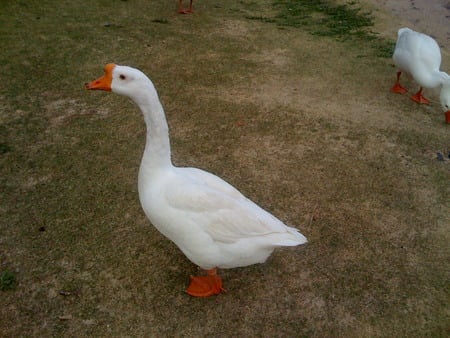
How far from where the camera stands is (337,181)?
3.88m

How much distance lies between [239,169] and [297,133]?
875 millimetres

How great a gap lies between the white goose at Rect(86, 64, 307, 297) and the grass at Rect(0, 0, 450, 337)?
445 mm

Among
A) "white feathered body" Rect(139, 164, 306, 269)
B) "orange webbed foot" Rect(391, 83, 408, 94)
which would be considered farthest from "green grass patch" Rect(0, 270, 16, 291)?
"orange webbed foot" Rect(391, 83, 408, 94)

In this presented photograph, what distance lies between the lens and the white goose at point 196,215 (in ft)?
8.40

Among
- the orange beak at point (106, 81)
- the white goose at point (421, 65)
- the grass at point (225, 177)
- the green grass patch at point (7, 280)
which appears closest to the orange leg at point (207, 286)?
the grass at point (225, 177)

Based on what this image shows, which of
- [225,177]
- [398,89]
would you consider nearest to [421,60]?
[398,89]

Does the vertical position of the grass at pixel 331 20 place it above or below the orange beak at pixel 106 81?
below

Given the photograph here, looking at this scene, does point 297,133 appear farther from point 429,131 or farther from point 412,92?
point 412,92

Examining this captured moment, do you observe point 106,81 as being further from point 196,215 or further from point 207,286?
point 207,286

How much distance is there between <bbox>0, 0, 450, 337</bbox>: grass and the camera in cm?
277

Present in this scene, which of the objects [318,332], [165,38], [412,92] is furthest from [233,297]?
[165,38]

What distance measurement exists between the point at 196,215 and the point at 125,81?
35.3 inches

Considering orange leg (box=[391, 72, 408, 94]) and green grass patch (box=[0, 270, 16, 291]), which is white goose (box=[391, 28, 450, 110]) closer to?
orange leg (box=[391, 72, 408, 94])

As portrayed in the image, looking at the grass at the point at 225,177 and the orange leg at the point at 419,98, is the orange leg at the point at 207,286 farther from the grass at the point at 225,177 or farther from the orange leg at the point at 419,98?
the orange leg at the point at 419,98
